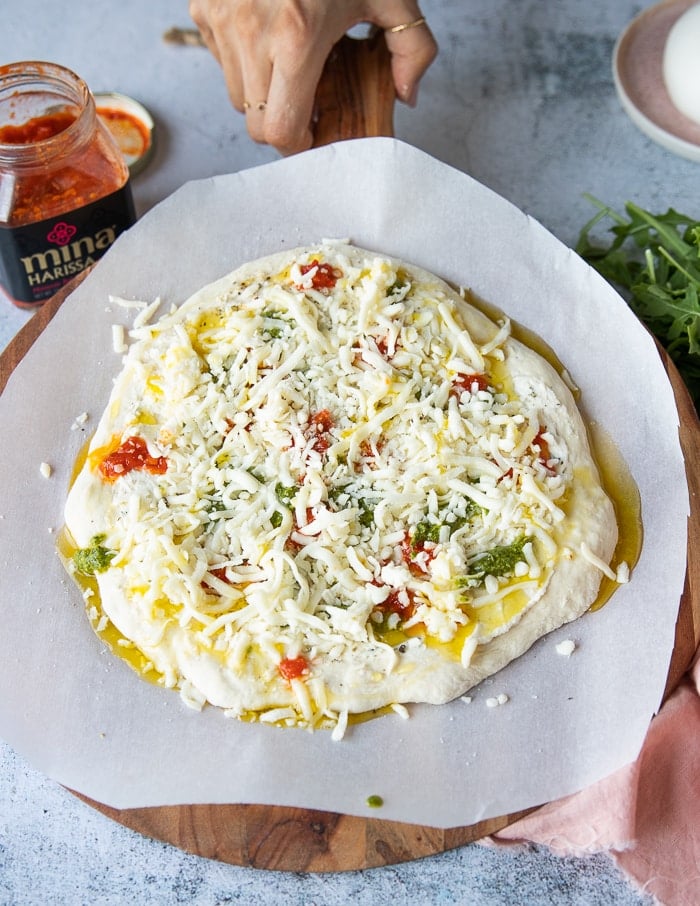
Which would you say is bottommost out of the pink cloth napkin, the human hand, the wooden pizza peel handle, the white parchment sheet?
the pink cloth napkin

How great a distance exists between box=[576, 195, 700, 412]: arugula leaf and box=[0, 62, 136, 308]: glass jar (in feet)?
4.81

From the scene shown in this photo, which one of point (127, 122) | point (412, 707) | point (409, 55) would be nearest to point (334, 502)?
point (412, 707)

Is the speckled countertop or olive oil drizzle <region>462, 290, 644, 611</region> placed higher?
the speckled countertop

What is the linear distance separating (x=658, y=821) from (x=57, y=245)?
222 centimetres

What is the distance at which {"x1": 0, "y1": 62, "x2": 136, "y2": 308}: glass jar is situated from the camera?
2957mm

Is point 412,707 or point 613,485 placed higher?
point 613,485

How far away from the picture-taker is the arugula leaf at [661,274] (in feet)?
9.91

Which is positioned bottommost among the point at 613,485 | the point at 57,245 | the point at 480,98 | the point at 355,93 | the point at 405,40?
the point at 613,485

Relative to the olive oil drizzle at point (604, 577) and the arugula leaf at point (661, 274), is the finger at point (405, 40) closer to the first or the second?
the arugula leaf at point (661, 274)

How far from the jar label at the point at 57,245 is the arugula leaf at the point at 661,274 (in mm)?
1433

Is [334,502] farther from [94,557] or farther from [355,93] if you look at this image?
[355,93]

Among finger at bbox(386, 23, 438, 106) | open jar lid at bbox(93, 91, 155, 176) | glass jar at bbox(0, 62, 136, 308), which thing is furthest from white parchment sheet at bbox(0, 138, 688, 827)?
open jar lid at bbox(93, 91, 155, 176)

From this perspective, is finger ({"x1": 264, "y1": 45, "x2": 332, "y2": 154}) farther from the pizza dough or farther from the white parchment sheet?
the pizza dough

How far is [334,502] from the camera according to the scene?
2592 mm
